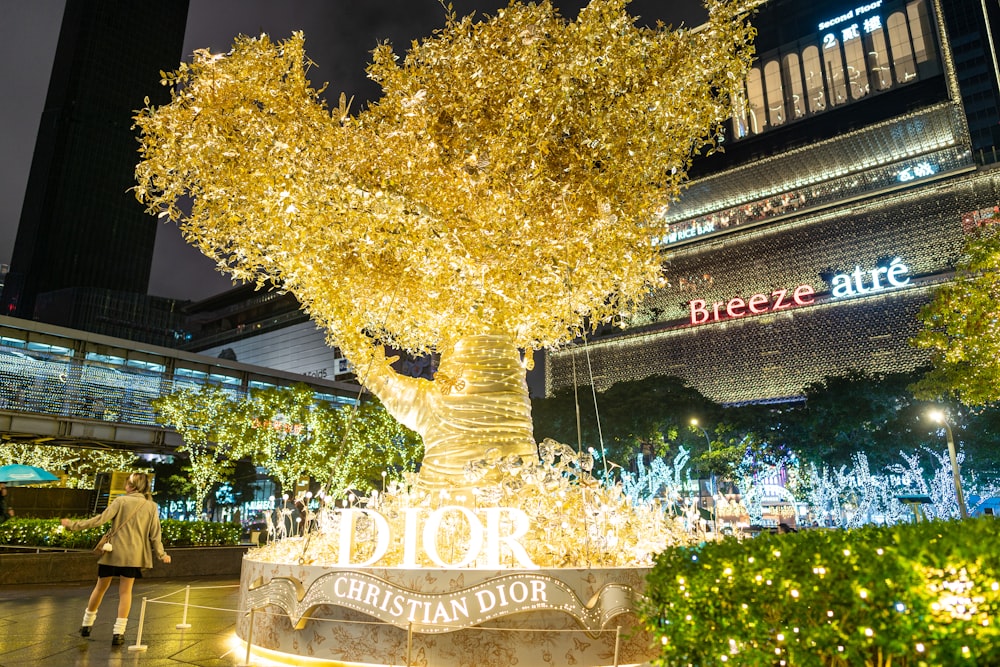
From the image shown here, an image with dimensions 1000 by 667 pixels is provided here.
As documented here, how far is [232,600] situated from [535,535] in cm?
750

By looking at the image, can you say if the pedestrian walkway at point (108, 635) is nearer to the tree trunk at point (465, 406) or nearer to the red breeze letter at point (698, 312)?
the tree trunk at point (465, 406)

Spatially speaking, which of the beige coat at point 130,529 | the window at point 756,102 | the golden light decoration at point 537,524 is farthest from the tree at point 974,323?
the window at point 756,102

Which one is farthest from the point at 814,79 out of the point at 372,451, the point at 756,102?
the point at 372,451

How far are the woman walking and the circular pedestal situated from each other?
2166 mm

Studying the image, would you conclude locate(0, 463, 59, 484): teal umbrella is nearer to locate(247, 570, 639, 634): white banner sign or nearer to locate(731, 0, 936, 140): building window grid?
locate(247, 570, 639, 634): white banner sign

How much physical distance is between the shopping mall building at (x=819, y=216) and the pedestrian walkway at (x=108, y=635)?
33166mm

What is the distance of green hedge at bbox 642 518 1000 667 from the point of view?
2904 millimetres

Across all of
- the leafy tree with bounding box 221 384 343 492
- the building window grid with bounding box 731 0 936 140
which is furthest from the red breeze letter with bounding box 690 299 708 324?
the leafy tree with bounding box 221 384 343 492

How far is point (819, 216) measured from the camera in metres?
50.8

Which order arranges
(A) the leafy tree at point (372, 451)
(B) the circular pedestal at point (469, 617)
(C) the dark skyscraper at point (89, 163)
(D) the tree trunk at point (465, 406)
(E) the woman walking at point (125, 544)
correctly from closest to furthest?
(B) the circular pedestal at point (469, 617), (E) the woman walking at point (125, 544), (D) the tree trunk at point (465, 406), (A) the leafy tree at point (372, 451), (C) the dark skyscraper at point (89, 163)

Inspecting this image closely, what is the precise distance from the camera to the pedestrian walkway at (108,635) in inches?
240

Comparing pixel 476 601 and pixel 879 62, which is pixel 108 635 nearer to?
pixel 476 601

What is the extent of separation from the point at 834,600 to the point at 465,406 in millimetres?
5710

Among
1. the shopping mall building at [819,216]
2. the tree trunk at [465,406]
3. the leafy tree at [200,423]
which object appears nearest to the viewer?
the tree trunk at [465,406]
